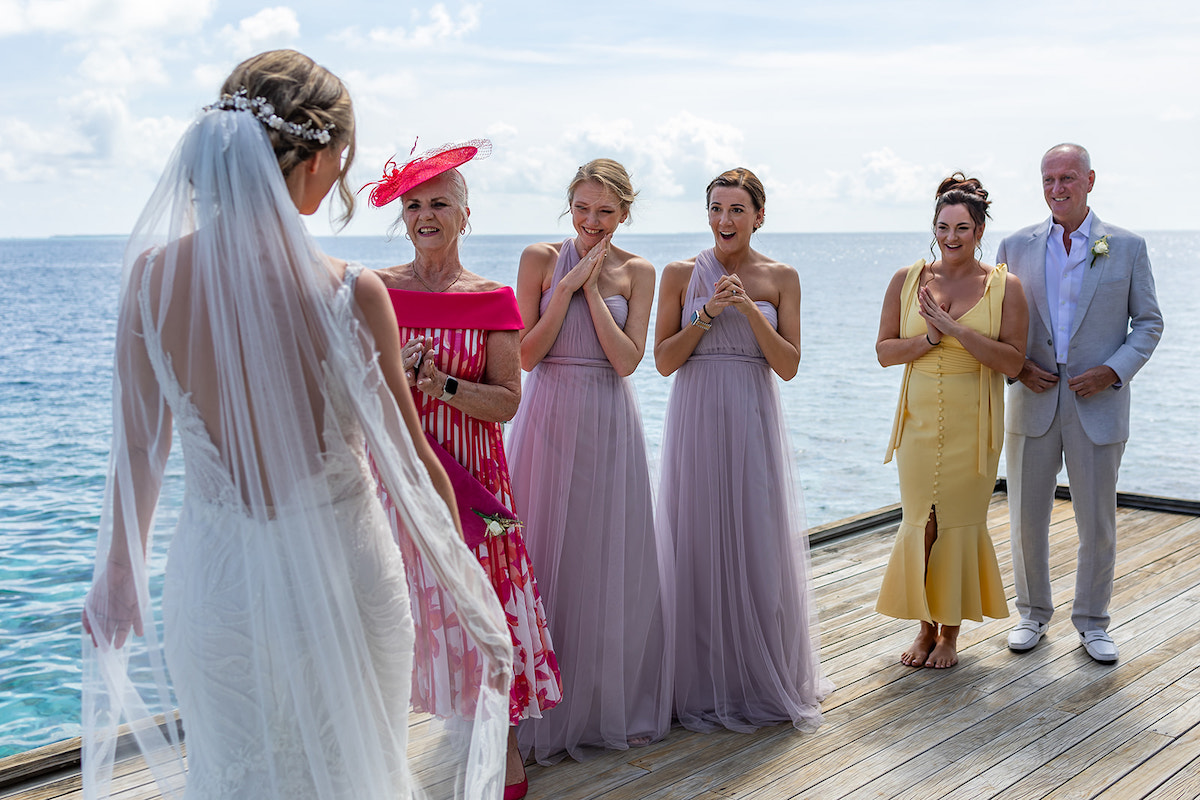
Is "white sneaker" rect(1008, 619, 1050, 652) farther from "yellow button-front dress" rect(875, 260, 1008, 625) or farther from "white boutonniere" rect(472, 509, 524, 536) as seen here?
"white boutonniere" rect(472, 509, 524, 536)

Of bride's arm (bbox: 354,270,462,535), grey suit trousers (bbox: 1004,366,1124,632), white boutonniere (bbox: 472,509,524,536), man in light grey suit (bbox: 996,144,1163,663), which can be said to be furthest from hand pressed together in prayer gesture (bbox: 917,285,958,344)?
bride's arm (bbox: 354,270,462,535)

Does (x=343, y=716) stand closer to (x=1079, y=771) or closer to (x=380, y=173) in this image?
(x=380, y=173)

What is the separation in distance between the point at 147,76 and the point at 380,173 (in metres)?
57.6

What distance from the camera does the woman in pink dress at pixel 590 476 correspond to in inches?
136

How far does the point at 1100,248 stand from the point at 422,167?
2.79 metres

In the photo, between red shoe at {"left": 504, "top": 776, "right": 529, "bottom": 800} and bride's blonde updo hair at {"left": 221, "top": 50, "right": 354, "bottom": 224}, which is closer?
bride's blonde updo hair at {"left": 221, "top": 50, "right": 354, "bottom": 224}

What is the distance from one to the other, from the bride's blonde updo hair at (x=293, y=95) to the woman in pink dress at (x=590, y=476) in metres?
1.64

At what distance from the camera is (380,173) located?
3143 millimetres

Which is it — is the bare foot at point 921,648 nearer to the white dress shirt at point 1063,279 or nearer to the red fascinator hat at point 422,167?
the white dress shirt at point 1063,279

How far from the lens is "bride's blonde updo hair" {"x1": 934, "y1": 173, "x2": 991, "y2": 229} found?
406cm

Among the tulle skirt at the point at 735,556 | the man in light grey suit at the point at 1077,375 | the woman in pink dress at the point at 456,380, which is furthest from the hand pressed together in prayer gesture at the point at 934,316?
the woman in pink dress at the point at 456,380

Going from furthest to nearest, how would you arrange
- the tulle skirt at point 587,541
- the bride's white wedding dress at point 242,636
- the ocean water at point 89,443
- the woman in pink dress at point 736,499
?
the ocean water at point 89,443
the woman in pink dress at point 736,499
the tulle skirt at point 587,541
the bride's white wedding dress at point 242,636

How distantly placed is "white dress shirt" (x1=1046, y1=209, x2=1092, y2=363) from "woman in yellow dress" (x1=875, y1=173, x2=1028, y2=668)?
244 millimetres

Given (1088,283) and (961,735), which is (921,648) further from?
(1088,283)
